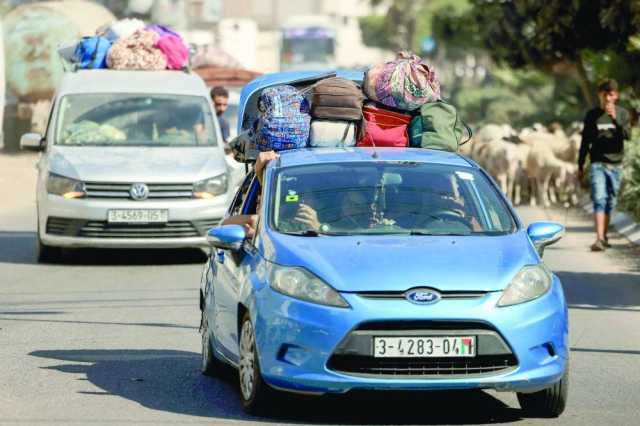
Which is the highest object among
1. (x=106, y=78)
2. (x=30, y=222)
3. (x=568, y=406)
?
(x=568, y=406)

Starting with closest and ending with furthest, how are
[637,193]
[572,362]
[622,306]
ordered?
[572,362] → [622,306] → [637,193]

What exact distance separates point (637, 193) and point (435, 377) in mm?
13524

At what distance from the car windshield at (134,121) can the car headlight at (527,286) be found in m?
10.3

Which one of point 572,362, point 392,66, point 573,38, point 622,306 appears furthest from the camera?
point 573,38

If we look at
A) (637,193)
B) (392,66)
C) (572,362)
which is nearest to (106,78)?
(637,193)

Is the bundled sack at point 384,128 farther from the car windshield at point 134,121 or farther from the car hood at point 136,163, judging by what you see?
the car windshield at point 134,121

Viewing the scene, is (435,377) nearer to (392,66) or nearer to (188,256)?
(392,66)

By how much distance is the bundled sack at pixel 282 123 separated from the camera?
11.1 meters

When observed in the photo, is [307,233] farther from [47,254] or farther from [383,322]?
[47,254]

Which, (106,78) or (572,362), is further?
(106,78)

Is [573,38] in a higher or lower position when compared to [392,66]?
lower

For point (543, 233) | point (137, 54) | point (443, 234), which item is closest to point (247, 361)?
point (443, 234)

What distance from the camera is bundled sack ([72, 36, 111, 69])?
810 inches

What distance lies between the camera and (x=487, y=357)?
8.26 metres
